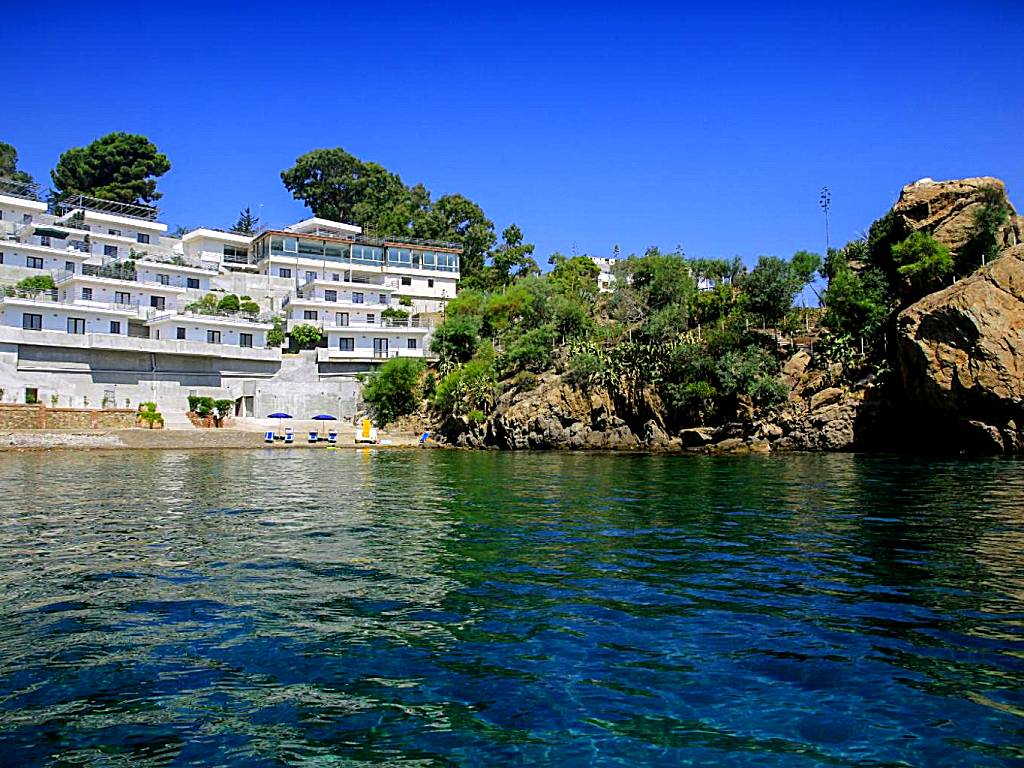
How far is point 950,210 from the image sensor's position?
172 feet

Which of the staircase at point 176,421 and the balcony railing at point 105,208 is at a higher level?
the balcony railing at point 105,208

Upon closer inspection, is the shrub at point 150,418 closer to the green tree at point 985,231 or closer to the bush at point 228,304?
the bush at point 228,304

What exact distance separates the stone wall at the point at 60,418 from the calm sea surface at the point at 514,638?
4069 centimetres

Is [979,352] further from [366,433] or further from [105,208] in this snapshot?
[105,208]

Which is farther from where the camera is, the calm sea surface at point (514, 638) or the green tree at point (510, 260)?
the green tree at point (510, 260)

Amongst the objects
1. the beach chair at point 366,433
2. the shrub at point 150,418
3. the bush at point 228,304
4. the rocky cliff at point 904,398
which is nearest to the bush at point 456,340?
the rocky cliff at point 904,398

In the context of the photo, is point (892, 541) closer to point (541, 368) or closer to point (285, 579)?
point (285, 579)

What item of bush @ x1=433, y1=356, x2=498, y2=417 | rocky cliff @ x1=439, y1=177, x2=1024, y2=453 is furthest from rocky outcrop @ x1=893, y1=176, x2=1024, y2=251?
bush @ x1=433, y1=356, x2=498, y2=417

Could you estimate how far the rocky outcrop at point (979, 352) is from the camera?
136ft

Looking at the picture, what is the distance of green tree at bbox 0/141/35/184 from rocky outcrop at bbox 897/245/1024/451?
102 m

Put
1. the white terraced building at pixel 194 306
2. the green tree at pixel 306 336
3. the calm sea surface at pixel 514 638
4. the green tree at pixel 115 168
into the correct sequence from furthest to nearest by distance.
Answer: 1. the green tree at pixel 115 168
2. the green tree at pixel 306 336
3. the white terraced building at pixel 194 306
4. the calm sea surface at pixel 514 638

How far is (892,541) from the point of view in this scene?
1585 cm

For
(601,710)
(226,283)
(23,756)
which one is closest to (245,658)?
(23,756)

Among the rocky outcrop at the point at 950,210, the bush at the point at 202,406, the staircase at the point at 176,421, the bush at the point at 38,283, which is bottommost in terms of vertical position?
the staircase at the point at 176,421
